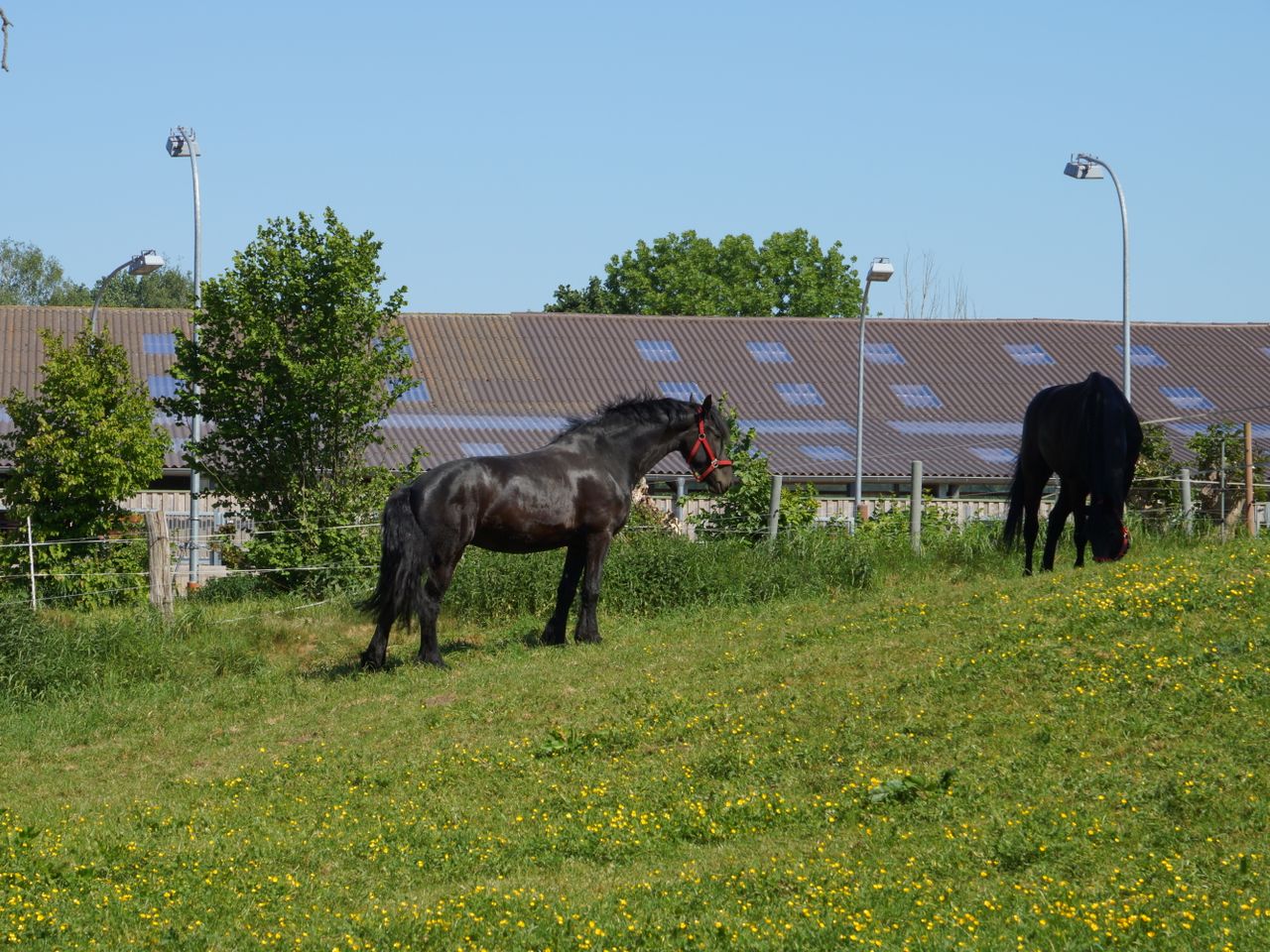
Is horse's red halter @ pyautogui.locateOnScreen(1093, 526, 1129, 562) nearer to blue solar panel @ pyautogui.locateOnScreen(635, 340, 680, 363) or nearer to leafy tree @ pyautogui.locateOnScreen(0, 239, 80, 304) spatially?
blue solar panel @ pyautogui.locateOnScreen(635, 340, 680, 363)

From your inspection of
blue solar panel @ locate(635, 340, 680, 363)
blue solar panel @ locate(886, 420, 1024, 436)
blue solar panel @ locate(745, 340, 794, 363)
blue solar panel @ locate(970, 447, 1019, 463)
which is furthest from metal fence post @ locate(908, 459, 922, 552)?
blue solar panel @ locate(745, 340, 794, 363)

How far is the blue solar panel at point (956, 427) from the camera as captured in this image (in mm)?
43344

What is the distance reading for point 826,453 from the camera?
4081cm

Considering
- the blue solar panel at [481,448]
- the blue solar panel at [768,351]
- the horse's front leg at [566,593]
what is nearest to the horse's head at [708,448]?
the horse's front leg at [566,593]

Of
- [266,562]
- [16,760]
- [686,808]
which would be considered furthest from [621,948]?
[266,562]

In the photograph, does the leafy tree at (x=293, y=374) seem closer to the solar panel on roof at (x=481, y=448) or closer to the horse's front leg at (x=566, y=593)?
the horse's front leg at (x=566, y=593)

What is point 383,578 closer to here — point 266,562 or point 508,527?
point 508,527

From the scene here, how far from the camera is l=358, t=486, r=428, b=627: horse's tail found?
1462 centimetres

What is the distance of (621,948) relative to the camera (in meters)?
7.10

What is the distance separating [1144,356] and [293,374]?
117 ft

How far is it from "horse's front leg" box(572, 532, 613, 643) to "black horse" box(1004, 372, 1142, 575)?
15.7 feet

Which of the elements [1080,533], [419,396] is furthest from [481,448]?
[1080,533]

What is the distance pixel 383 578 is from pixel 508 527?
142cm

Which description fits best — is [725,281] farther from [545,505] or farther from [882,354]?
[545,505]
